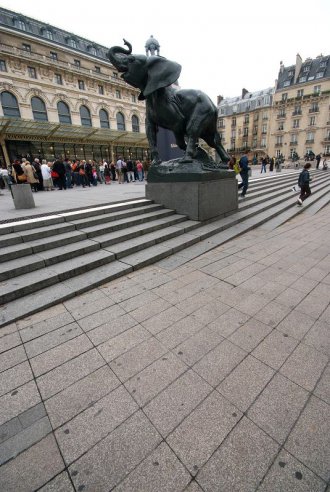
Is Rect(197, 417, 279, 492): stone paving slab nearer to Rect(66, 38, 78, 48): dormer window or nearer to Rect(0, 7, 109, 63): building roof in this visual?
Rect(0, 7, 109, 63): building roof

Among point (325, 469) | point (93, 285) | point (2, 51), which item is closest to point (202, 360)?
point (325, 469)

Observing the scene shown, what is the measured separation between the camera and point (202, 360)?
2439mm

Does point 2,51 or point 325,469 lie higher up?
point 2,51

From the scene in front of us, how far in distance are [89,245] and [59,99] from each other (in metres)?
31.6

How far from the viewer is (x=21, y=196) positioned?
659 cm

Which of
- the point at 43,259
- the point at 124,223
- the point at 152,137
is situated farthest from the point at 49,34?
the point at 43,259

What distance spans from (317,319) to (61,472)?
3054 millimetres

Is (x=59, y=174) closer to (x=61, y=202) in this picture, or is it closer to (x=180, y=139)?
(x=61, y=202)

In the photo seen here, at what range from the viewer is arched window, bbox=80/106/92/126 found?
1210 inches

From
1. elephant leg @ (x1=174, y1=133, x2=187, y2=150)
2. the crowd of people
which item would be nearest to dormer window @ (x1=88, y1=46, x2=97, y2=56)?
the crowd of people

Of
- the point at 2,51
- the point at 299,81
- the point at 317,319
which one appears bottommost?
the point at 317,319

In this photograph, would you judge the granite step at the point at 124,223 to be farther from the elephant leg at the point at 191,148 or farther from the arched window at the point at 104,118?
the arched window at the point at 104,118

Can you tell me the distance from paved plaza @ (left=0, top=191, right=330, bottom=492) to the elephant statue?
4.96 metres

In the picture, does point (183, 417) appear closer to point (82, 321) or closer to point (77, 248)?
point (82, 321)
